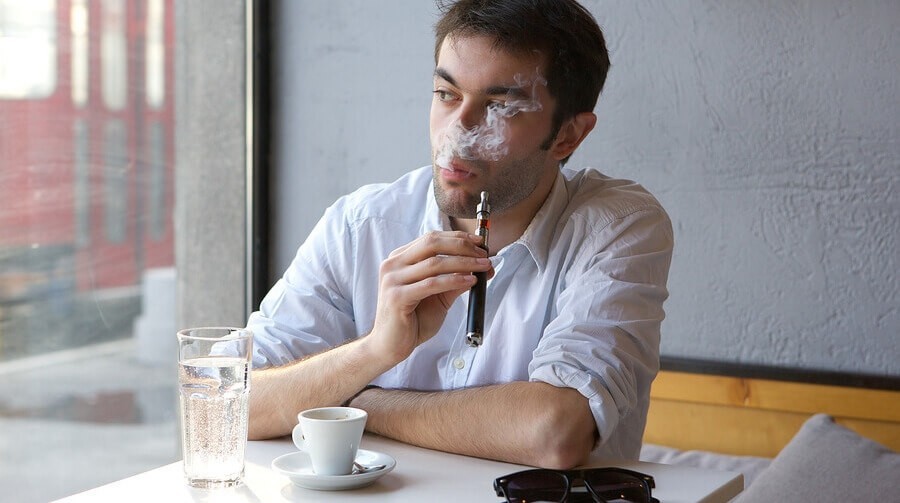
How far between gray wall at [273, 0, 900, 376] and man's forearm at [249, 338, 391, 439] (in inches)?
52.9

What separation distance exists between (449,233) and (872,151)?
1.46 metres

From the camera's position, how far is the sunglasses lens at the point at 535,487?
1406mm

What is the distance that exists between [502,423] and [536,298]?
1.46 ft

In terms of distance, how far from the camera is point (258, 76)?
3.65 metres

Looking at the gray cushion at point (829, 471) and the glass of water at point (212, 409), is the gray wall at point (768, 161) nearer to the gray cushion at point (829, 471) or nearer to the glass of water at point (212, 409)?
the gray cushion at point (829, 471)

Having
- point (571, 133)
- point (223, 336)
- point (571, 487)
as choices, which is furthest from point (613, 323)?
point (223, 336)

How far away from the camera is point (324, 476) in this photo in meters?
1.44

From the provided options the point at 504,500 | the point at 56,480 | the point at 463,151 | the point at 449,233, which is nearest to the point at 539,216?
the point at 463,151

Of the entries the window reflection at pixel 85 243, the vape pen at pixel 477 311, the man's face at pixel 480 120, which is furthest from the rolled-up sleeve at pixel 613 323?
the window reflection at pixel 85 243

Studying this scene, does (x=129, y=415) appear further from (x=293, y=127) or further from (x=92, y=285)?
(x=293, y=127)

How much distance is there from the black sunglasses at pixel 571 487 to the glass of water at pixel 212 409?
0.40 metres

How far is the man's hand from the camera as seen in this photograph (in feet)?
5.69

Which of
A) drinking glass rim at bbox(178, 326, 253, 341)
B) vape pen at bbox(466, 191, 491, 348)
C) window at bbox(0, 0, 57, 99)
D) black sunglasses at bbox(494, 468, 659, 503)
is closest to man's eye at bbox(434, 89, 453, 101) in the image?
vape pen at bbox(466, 191, 491, 348)

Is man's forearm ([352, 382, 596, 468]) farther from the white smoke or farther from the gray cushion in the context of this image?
the gray cushion
